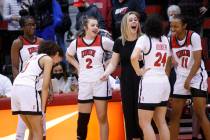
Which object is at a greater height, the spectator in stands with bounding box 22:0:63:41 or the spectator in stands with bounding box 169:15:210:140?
the spectator in stands with bounding box 22:0:63:41

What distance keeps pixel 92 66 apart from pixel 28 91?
1.01 meters

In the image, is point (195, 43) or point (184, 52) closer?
point (195, 43)

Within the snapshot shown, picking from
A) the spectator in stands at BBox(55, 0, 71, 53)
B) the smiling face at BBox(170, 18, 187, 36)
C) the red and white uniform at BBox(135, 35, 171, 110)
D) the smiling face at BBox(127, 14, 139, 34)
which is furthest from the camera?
the spectator in stands at BBox(55, 0, 71, 53)

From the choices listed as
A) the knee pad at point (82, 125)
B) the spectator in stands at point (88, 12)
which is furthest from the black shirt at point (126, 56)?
the spectator in stands at point (88, 12)

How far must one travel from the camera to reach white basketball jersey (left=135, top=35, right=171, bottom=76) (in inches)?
288

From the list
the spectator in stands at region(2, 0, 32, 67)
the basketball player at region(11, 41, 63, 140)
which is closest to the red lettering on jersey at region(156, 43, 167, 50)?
the basketball player at region(11, 41, 63, 140)

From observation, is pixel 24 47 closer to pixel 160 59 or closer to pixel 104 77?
pixel 104 77

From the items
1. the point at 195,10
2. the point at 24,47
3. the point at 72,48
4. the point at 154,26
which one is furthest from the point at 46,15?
the point at 154,26

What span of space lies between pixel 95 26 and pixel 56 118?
4.66 feet

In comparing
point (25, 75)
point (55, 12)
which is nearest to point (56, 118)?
point (25, 75)

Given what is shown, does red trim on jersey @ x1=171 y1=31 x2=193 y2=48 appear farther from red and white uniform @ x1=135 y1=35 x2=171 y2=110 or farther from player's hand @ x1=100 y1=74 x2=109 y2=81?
player's hand @ x1=100 y1=74 x2=109 y2=81

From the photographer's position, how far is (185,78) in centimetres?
810

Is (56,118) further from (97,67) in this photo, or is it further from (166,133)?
(166,133)

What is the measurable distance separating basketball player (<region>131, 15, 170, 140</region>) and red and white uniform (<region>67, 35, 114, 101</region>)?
31.0 inches
